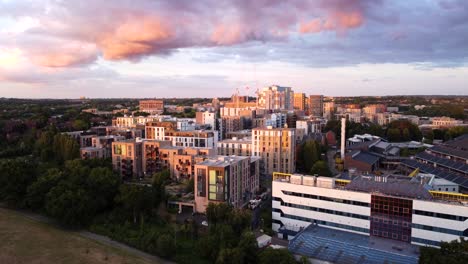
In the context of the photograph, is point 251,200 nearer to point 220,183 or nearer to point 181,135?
point 220,183

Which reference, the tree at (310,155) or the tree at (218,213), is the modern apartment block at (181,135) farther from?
the tree at (218,213)

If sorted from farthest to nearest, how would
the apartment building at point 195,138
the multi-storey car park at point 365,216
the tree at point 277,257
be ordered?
the apartment building at point 195,138 → the multi-storey car park at point 365,216 → the tree at point 277,257

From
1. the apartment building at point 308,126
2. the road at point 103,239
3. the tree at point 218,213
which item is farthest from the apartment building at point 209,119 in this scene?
the tree at point 218,213

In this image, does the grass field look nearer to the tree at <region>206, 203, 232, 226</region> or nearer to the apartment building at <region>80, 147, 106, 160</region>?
the tree at <region>206, 203, 232, 226</region>

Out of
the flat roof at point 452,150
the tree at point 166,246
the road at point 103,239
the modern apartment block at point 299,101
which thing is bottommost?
the road at point 103,239

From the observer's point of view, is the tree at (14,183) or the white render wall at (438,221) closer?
the white render wall at (438,221)

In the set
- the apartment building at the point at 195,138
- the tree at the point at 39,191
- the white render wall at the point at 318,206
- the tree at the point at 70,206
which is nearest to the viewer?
the white render wall at the point at 318,206

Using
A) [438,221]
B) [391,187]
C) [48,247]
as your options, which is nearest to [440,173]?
[391,187]
